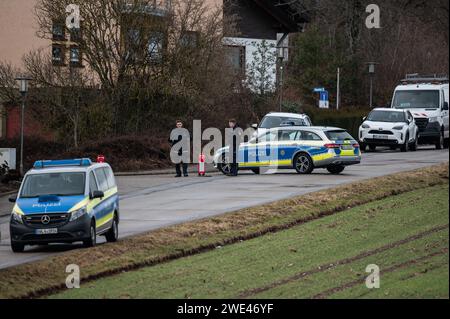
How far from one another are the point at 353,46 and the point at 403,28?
3818 mm

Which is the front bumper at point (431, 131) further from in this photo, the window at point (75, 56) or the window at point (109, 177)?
the window at point (109, 177)

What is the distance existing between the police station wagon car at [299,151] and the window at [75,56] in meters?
8.21

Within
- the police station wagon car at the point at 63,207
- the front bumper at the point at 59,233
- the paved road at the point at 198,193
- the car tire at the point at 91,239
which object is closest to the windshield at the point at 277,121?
the paved road at the point at 198,193

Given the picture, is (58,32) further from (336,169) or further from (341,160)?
(341,160)

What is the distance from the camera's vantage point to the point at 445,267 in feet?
55.9

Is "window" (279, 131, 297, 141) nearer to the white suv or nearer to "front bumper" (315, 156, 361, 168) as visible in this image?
"front bumper" (315, 156, 361, 168)

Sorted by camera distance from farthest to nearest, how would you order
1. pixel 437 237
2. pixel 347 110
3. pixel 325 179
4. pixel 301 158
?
pixel 347 110
pixel 301 158
pixel 325 179
pixel 437 237

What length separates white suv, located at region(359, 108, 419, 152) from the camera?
157ft

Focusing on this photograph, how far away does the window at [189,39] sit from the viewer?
43684 mm

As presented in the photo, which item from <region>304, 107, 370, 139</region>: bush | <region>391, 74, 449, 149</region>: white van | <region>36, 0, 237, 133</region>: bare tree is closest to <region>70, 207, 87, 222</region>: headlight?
<region>36, 0, 237, 133</region>: bare tree

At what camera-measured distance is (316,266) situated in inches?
735
